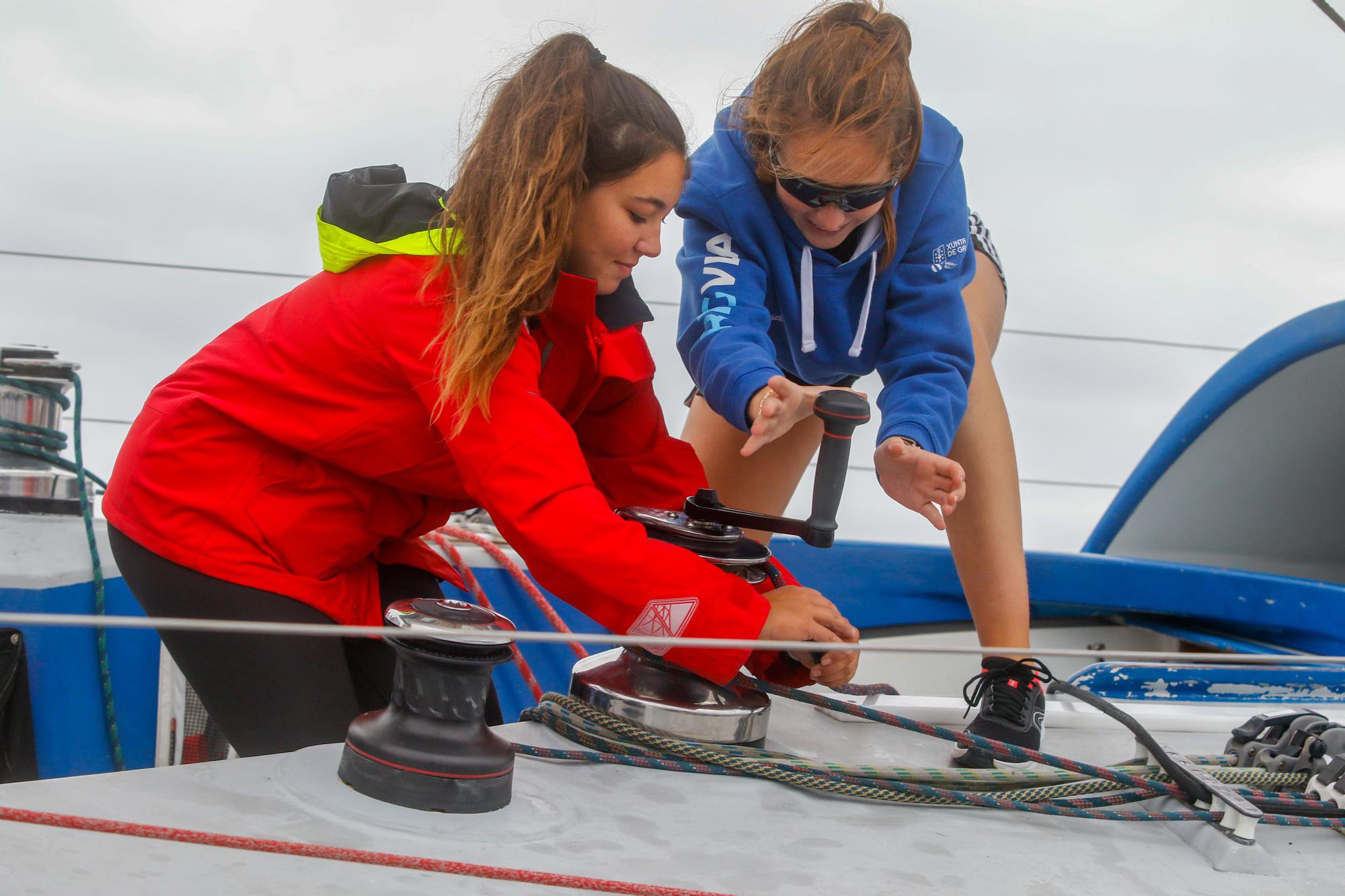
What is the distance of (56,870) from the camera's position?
505 mm

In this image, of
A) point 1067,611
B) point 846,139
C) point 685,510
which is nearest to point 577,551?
point 685,510

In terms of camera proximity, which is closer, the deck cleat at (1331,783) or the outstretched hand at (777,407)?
the deck cleat at (1331,783)

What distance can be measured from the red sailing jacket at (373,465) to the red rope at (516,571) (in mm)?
301

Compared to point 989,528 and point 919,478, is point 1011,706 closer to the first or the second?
point 919,478

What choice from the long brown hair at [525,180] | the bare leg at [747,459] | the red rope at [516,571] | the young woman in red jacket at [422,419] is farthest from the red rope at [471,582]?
the long brown hair at [525,180]

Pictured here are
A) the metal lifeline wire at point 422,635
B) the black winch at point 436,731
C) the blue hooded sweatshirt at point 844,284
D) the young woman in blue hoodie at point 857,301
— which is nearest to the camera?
the metal lifeline wire at point 422,635

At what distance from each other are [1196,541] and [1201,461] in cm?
15

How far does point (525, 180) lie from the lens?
0.84 metres

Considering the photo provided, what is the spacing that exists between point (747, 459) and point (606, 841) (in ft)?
2.69

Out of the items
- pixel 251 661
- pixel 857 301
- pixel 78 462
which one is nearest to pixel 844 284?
pixel 857 301

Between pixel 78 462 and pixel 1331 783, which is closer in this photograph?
pixel 1331 783

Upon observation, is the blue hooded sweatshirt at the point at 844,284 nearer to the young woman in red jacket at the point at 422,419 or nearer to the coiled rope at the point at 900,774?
the young woman in red jacket at the point at 422,419

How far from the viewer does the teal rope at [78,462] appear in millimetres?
1132

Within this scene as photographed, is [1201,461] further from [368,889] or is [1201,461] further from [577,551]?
[368,889]
